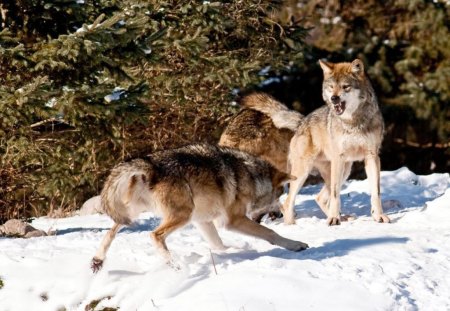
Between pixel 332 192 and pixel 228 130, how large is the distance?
7.12 ft

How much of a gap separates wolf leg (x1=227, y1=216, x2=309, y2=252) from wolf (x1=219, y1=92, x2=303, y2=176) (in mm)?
3569

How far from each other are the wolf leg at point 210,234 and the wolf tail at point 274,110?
354 cm

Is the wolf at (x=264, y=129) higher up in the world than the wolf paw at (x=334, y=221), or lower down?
higher up

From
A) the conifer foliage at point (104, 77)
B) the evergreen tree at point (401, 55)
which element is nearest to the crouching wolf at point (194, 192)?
the conifer foliage at point (104, 77)

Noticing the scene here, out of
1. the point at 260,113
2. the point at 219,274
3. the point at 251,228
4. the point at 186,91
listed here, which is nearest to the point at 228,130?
the point at 260,113

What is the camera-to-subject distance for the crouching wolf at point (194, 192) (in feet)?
21.7

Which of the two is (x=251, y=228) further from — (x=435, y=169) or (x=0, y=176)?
(x=435, y=169)

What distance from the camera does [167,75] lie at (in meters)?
12.8

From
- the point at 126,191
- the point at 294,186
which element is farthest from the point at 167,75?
the point at 126,191

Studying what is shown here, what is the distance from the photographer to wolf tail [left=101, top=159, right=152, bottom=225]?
657 cm

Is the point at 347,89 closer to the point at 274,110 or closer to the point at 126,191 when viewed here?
the point at 274,110

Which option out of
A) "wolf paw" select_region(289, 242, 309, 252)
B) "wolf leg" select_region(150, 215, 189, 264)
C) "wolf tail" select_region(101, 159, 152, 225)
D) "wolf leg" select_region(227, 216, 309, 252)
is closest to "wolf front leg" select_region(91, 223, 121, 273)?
"wolf tail" select_region(101, 159, 152, 225)

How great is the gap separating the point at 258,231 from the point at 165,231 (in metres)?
0.94

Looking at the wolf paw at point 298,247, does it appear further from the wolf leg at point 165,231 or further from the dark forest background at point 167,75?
the dark forest background at point 167,75
